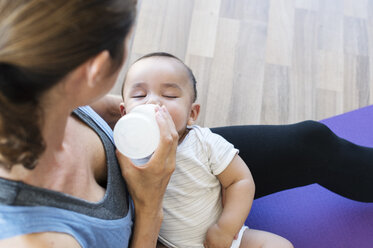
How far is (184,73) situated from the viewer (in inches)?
42.8

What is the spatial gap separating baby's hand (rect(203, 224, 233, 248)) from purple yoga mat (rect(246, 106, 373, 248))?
0.27 metres

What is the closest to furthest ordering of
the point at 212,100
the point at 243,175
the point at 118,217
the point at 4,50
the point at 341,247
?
the point at 4,50 → the point at 118,217 → the point at 243,175 → the point at 341,247 → the point at 212,100

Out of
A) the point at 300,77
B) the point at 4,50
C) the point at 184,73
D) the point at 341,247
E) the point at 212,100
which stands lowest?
the point at 341,247

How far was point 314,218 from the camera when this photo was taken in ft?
4.22

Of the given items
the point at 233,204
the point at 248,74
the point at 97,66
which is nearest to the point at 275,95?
the point at 248,74

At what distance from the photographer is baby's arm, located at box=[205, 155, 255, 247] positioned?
1002 mm

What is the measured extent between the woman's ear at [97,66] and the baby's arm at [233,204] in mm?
575

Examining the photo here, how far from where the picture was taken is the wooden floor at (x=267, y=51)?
171 centimetres

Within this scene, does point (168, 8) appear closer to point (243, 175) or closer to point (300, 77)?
point (300, 77)

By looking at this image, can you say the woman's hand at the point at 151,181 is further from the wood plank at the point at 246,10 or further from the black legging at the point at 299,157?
the wood plank at the point at 246,10

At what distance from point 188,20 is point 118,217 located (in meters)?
1.35

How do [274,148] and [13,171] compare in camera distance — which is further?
[274,148]

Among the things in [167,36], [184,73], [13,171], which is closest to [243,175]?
[184,73]

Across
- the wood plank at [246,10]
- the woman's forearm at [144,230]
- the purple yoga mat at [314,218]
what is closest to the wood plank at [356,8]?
the wood plank at [246,10]
